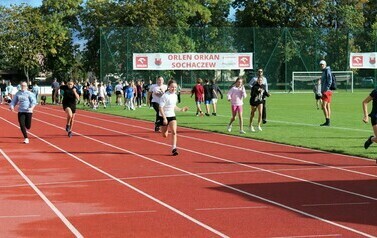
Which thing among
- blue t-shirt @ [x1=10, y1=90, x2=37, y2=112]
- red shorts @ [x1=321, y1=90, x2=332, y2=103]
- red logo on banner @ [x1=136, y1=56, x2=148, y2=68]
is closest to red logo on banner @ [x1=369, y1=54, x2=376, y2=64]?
red logo on banner @ [x1=136, y1=56, x2=148, y2=68]

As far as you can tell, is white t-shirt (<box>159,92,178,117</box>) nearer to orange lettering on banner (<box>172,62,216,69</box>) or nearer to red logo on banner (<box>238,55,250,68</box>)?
orange lettering on banner (<box>172,62,216,69</box>)

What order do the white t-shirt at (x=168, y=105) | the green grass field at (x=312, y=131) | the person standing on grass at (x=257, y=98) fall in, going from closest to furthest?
the white t-shirt at (x=168, y=105) < the green grass field at (x=312, y=131) < the person standing on grass at (x=257, y=98)

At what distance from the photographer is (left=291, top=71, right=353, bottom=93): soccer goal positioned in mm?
66000

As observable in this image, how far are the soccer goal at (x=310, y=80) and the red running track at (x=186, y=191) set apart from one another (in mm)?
48289

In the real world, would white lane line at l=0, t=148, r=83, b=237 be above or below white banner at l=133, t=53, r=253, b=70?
below

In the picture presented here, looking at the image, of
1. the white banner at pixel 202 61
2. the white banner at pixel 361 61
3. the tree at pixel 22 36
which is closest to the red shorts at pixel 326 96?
the white banner at pixel 202 61

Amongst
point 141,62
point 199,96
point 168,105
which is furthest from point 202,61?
point 168,105

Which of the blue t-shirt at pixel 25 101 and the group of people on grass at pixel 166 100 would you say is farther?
the blue t-shirt at pixel 25 101

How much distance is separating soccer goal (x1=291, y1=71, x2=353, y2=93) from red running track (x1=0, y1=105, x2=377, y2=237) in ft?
158

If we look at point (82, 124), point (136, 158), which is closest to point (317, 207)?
point (136, 158)

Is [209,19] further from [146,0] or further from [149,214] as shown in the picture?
[149,214]

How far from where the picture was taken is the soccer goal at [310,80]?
217 feet

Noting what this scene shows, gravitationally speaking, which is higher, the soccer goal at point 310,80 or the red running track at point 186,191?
the soccer goal at point 310,80

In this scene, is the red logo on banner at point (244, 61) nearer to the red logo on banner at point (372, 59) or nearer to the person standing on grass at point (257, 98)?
the red logo on banner at point (372, 59)
